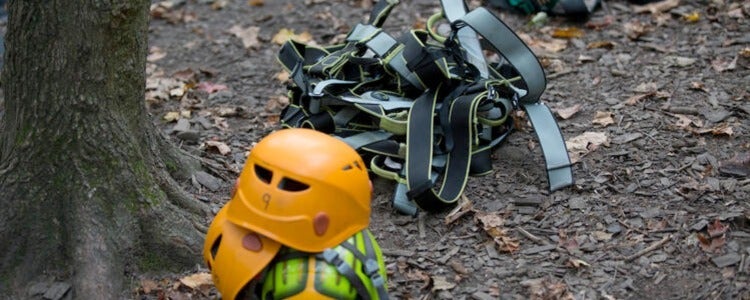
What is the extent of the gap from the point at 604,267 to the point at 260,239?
149cm

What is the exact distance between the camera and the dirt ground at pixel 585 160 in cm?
363

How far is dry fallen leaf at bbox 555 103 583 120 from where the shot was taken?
4871 mm

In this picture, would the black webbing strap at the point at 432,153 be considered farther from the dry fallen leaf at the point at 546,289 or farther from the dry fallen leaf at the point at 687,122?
the dry fallen leaf at the point at 687,122

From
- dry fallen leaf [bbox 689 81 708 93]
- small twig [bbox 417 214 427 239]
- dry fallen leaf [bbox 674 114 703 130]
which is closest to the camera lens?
small twig [bbox 417 214 427 239]

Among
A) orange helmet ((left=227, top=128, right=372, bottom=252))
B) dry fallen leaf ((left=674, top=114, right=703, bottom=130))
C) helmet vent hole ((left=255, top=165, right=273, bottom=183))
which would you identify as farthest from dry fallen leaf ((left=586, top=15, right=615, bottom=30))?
helmet vent hole ((left=255, top=165, right=273, bottom=183))

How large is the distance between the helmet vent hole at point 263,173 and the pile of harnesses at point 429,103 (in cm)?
97

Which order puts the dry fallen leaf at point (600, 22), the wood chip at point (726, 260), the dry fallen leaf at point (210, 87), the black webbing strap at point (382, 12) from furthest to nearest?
the dry fallen leaf at point (600, 22) → the dry fallen leaf at point (210, 87) → the black webbing strap at point (382, 12) → the wood chip at point (726, 260)

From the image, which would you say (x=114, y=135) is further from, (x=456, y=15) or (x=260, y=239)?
(x=456, y=15)

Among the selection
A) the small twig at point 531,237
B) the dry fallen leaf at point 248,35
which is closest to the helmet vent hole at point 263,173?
the small twig at point 531,237

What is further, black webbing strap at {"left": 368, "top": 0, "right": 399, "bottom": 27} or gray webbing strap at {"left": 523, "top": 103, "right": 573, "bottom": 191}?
black webbing strap at {"left": 368, "top": 0, "right": 399, "bottom": 27}

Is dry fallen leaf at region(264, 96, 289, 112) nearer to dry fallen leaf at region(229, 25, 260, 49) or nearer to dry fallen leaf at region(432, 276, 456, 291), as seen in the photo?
dry fallen leaf at region(229, 25, 260, 49)

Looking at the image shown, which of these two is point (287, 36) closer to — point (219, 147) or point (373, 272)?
point (219, 147)

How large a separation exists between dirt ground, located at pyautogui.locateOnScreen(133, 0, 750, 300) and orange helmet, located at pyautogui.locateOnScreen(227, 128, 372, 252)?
69 centimetres

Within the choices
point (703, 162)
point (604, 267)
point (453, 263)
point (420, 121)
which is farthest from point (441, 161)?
point (703, 162)
